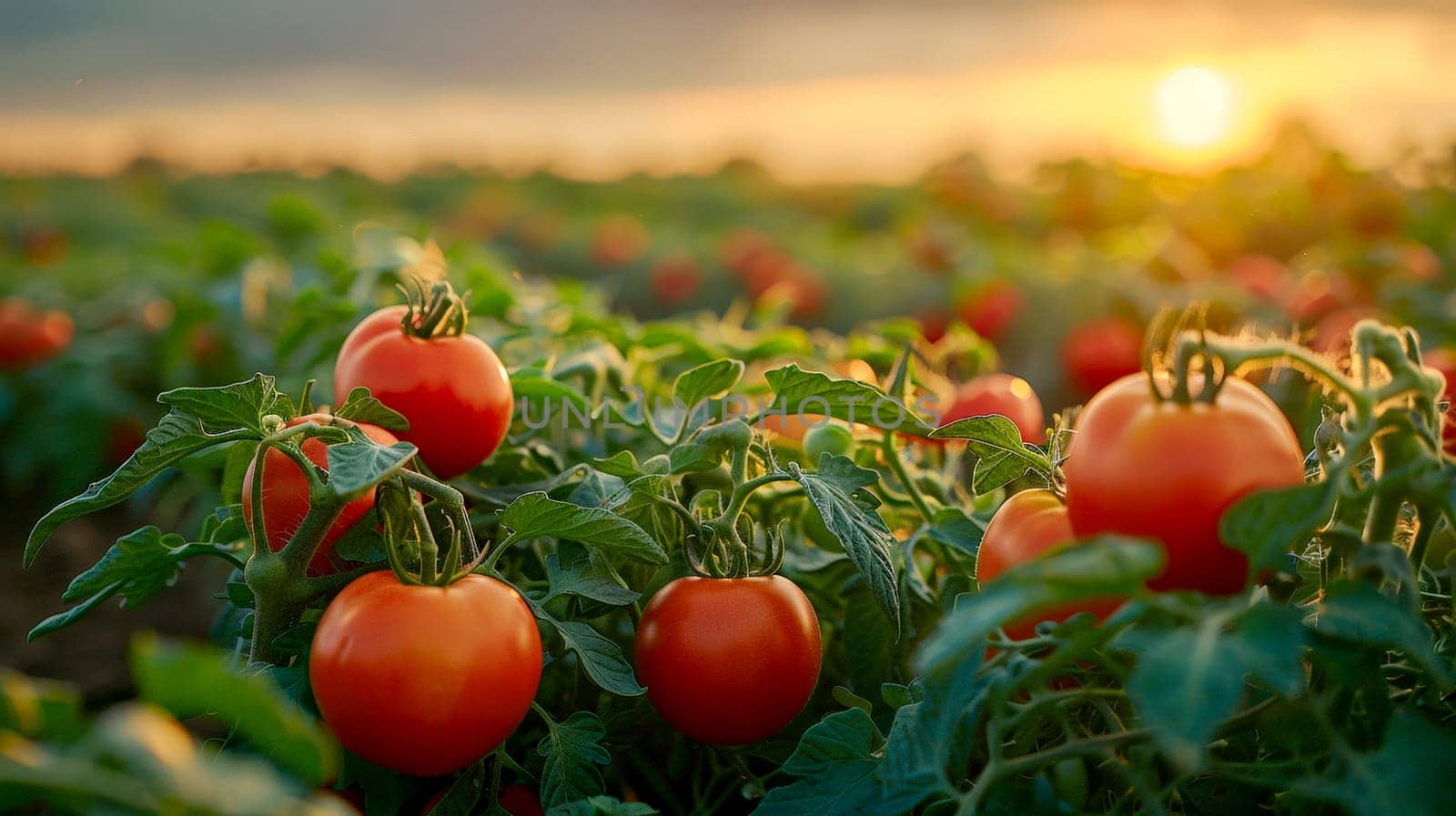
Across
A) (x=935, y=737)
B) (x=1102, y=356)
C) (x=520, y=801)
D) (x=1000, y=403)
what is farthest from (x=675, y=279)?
(x=935, y=737)

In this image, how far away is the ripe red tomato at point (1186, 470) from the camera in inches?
25.0

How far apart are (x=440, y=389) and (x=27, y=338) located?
2.83 m

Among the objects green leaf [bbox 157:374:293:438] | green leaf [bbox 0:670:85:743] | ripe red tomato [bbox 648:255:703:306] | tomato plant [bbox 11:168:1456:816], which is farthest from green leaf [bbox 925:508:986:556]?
ripe red tomato [bbox 648:255:703:306]

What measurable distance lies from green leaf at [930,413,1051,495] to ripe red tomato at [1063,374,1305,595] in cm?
17

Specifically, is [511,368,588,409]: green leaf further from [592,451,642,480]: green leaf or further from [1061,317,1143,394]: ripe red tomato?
[1061,317,1143,394]: ripe red tomato

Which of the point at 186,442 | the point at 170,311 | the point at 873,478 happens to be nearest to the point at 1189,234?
the point at 170,311

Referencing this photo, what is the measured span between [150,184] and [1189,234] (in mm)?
8434

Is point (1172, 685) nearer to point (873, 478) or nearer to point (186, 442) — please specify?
point (873, 478)

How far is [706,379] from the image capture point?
1021 millimetres

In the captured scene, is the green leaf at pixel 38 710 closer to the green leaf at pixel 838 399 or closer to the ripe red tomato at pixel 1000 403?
the green leaf at pixel 838 399

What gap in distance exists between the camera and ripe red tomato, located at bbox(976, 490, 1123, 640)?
0.76 metres

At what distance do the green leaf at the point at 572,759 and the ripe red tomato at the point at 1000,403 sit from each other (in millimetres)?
597

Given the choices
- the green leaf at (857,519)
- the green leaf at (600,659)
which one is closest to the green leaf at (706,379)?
the green leaf at (857,519)

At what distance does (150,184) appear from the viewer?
31.3ft
